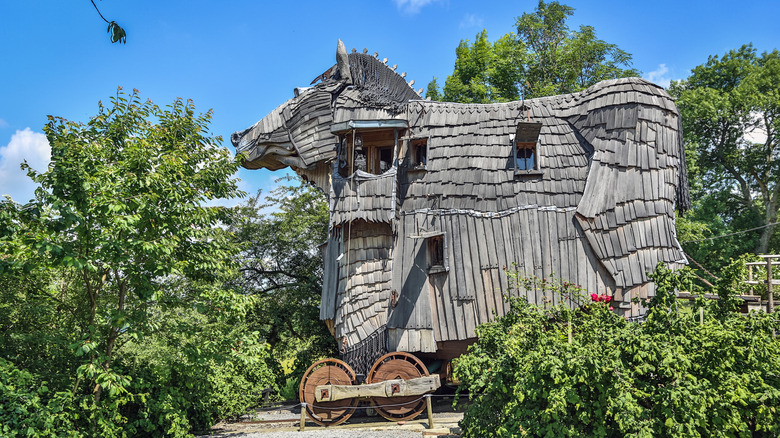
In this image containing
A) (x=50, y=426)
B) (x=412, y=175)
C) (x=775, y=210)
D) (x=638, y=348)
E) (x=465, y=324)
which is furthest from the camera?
(x=775, y=210)

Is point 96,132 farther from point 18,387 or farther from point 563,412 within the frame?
point 563,412

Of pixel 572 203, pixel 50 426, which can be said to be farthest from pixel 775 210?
pixel 50 426

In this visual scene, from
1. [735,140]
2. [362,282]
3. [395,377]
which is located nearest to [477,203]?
[362,282]

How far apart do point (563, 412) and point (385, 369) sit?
213 inches

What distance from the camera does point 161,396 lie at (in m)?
9.08

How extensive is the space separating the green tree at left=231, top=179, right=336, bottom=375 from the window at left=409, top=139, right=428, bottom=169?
6.44 metres

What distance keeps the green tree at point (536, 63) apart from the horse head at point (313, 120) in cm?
815

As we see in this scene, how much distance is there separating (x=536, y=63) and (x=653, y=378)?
17.7 metres

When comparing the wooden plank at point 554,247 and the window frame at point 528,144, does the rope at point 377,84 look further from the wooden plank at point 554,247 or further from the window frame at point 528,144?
the wooden plank at point 554,247

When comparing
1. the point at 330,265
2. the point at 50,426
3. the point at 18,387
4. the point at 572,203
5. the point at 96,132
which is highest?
the point at 96,132

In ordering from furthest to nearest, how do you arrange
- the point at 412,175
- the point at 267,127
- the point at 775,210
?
the point at 775,210 → the point at 267,127 → the point at 412,175

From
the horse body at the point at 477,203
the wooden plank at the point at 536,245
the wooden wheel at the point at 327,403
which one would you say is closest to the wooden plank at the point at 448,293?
the horse body at the point at 477,203

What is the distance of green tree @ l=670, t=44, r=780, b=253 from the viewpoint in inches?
829

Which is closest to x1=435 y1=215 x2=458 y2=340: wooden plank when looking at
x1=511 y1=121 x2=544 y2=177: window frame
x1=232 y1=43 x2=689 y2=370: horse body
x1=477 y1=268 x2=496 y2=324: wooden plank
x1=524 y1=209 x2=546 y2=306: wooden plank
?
x1=232 y1=43 x2=689 y2=370: horse body
